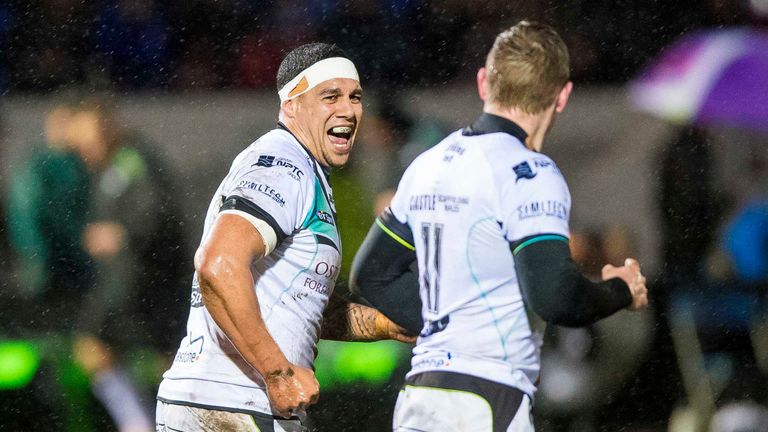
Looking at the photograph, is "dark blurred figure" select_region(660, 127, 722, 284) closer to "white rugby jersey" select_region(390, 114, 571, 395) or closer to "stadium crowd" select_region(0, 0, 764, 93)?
"stadium crowd" select_region(0, 0, 764, 93)

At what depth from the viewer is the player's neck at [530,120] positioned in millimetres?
2898

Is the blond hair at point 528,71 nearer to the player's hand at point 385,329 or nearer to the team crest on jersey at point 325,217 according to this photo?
the team crest on jersey at point 325,217

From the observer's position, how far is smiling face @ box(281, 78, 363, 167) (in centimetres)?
360

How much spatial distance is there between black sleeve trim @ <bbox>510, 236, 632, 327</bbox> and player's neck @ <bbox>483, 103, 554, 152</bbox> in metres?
0.31

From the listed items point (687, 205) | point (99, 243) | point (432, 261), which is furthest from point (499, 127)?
point (99, 243)

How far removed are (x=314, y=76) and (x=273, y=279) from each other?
2.48 feet

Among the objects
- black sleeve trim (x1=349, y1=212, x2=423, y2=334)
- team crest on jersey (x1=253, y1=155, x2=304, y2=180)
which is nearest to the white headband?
team crest on jersey (x1=253, y1=155, x2=304, y2=180)

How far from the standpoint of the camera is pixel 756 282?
6.16 meters

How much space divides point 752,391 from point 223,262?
3.63 metres

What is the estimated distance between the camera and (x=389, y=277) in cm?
315

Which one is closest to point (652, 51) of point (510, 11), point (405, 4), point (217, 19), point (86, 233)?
point (510, 11)

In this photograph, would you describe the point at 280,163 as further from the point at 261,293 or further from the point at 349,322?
the point at 349,322

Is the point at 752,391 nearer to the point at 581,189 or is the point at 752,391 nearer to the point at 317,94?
the point at 581,189

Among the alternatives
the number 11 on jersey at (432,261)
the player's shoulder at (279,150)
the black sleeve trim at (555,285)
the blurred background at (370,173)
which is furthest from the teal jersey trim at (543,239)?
the blurred background at (370,173)
